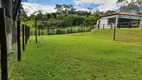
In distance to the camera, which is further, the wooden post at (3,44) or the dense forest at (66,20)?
the dense forest at (66,20)

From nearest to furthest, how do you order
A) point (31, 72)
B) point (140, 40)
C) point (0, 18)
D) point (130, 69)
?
point (0, 18), point (31, 72), point (130, 69), point (140, 40)

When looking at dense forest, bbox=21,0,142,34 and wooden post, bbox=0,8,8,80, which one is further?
dense forest, bbox=21,0,142,34

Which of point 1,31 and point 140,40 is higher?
point 1,31

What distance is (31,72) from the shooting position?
19.0 ft

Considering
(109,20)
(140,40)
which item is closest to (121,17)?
(109,20)

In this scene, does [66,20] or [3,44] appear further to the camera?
[66,20]

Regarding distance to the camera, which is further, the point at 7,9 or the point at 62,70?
the point at 7,9

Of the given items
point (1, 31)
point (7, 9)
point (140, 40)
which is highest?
point (7, 9)

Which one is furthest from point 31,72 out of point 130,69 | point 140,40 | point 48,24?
point 48,24

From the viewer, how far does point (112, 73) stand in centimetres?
608

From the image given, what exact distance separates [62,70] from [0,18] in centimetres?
277

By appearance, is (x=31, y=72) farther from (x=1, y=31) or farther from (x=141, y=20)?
(x=141, y=20)

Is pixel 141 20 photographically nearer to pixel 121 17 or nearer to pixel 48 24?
pixel 121 17

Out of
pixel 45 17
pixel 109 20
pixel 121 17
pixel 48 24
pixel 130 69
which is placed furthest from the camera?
pixel 45 17
